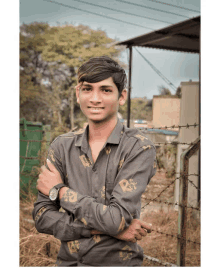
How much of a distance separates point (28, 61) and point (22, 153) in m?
8.34

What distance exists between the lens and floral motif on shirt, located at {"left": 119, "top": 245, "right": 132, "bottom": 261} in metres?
1.23

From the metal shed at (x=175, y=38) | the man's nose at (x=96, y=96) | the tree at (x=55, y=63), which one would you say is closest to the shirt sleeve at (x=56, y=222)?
the man's nose at (x=96, y=96)

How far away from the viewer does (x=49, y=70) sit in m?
11.7

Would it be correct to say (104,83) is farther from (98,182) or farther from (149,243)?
(149,243)

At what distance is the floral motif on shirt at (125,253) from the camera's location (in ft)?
4.03

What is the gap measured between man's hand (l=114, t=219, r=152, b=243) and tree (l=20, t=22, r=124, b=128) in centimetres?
812

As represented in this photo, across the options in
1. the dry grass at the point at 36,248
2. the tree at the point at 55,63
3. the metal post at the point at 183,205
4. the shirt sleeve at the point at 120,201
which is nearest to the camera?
the shirt sleeve at the point at 120,201

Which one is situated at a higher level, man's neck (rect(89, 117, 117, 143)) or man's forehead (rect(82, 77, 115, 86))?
man's forehead (rect(82, 77, 115, 86))

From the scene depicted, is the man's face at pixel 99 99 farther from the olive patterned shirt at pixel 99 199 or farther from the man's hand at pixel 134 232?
the man's hand at pixel 134 232

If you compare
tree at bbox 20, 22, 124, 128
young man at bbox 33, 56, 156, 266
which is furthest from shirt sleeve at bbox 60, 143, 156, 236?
tree at bbox 20, 22, 124, 128

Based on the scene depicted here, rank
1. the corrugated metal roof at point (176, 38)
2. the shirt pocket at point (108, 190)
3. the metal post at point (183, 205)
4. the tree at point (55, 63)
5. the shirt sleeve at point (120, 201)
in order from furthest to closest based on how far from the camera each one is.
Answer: the tree at point (55, 63), the corrugated metal roof at point (176, 38), the metal post at point (183, 205), the shirt pocket at point (108, 190), the shirt sleeve at point (120, 201)

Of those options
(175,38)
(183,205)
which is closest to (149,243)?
(183,205)

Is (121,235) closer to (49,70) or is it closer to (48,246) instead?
(48,246)

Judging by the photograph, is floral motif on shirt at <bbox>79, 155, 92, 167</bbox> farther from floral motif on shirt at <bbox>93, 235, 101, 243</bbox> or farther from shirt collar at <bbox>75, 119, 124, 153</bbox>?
floral motif on shirt at <bbox>93, 235, 101, 243</bbox>
